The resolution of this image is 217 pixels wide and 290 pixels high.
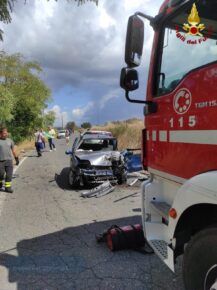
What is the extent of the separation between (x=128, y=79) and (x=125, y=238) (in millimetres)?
2443

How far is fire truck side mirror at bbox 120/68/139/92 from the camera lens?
383cm

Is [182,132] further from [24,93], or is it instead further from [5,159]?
[24,93]

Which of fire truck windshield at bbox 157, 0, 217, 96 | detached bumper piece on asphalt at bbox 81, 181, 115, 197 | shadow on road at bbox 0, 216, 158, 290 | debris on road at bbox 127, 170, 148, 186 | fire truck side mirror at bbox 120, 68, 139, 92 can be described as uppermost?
fire truck windshield at bbox 157, 0, 217, 96

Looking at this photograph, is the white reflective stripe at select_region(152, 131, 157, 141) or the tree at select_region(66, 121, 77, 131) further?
the tree at select_region(66, 121, 77, 131)

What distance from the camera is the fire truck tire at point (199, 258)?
2801 mm

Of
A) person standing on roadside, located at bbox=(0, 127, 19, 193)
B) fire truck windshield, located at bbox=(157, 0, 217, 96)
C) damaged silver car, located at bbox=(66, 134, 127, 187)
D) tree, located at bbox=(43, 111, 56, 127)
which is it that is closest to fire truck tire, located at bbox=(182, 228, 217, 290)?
fire truck windshield, located at bbox=(157, 0, 217, 96)

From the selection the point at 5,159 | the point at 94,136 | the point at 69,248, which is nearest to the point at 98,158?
the point at 94,136

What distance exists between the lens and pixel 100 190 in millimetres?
9695

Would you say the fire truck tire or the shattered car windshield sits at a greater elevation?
the shattered car windshield

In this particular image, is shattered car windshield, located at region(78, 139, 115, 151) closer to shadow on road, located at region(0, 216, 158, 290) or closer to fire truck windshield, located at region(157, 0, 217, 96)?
shadow on road, located at region(0, 216, 158, 290)

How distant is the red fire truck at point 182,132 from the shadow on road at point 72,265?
866mm

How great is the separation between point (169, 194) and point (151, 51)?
1543mm

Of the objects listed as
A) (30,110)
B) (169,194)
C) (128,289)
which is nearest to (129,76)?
(169,194)

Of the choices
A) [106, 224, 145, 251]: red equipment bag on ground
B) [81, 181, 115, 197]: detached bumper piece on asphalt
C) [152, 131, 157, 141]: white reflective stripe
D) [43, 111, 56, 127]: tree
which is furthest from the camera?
[43, 111, 56, 127]: tree
